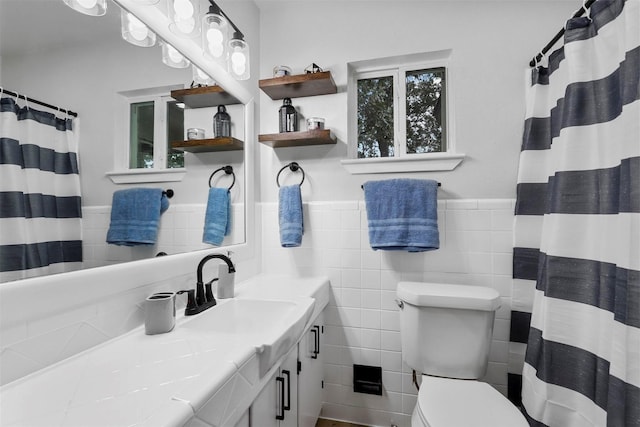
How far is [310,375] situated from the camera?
4.89 ft

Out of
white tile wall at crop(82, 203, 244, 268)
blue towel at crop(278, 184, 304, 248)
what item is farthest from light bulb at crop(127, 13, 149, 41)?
blue towel at crop(278, 184, 304, 248)

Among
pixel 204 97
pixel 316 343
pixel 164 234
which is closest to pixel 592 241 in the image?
pixel 316 343

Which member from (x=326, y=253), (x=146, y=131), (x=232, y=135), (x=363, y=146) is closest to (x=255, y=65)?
(x=232, y=135)

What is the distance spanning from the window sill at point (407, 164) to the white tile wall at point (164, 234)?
699 millimetres

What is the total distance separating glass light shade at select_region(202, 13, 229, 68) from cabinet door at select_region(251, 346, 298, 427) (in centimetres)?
139

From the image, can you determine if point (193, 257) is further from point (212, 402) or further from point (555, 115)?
point (555, 115)

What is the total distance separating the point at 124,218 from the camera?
99 cm

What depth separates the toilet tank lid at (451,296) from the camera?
137 cm

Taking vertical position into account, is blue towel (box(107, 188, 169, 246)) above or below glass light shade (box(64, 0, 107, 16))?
below

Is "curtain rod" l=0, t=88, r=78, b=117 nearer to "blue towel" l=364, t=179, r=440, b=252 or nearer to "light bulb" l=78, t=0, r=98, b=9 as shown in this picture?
"light bulb" l=78, t=0, r=98, b=9

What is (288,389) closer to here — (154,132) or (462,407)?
(462,407)

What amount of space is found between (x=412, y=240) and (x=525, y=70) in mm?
1073

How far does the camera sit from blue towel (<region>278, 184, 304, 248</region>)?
5.62 feet

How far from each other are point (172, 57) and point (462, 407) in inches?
70.0
